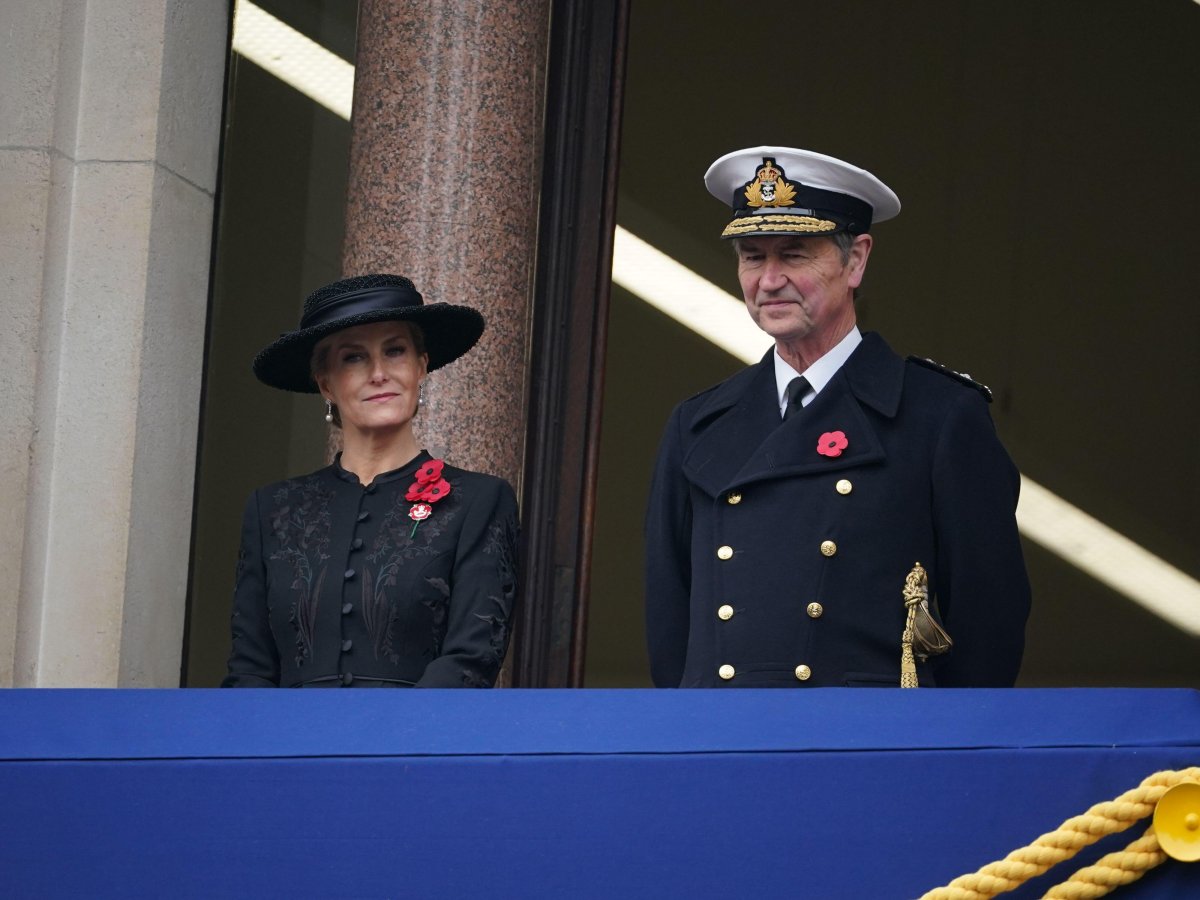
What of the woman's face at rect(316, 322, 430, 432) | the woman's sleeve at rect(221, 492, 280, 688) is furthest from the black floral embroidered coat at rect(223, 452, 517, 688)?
the woman's face at rect(316, 322, 430, 432)

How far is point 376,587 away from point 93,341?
178cm

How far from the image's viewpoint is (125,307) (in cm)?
455

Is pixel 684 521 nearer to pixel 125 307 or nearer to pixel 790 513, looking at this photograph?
pixel 790 513

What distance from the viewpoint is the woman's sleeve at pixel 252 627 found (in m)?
3.12

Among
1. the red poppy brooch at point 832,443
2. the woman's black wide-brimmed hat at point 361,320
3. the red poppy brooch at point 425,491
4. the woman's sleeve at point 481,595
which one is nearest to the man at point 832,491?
the red poppy brooch at point 832,443

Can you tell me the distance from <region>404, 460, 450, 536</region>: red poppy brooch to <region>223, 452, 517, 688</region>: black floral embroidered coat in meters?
0.01

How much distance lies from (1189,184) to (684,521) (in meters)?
Answer: 8.10

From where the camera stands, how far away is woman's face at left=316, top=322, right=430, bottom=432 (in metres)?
3.17

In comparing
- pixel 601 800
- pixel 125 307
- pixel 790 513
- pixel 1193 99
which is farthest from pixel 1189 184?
pixel 601 800

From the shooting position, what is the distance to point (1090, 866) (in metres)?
1.88

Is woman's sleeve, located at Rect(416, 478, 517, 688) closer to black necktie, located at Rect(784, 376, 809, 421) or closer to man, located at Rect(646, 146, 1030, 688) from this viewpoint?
man, located at Rect(646, 146, 1030, 688)

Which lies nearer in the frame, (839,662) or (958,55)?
(839,662)

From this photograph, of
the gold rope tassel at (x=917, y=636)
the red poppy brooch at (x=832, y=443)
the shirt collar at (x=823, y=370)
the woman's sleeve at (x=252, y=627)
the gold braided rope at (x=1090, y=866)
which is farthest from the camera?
the woman's sleeve at (x=252, y=627)

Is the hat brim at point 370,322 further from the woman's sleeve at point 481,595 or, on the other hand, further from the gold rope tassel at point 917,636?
the gold rope tassel at point 917,636
